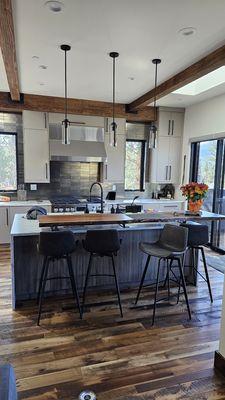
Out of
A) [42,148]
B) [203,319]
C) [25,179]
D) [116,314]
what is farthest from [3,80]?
[203,319]

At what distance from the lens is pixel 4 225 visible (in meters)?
5.35

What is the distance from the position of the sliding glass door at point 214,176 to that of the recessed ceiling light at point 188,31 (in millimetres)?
2729

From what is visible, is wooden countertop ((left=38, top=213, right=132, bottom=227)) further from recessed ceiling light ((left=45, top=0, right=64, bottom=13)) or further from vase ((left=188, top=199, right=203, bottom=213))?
recessed ceiling light ((left=45, top=0, right=64, bottom=13))

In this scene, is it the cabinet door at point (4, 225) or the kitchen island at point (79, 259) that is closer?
the kitchen island at point (79, 259)

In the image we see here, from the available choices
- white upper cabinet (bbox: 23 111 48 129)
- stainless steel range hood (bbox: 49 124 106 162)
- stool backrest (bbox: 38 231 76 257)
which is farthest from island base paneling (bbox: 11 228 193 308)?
white upper cabinet (bbox: 23 111 48 129)

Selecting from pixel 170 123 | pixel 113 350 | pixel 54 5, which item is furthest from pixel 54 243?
pixel 170 123

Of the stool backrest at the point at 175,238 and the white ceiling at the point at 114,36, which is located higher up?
the white ceiling at the point at 114,36

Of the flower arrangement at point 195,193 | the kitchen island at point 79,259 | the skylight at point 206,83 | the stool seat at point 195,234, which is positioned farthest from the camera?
the skylight at point 206,83

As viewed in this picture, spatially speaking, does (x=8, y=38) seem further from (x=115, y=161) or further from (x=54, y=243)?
(x=115, y=161)

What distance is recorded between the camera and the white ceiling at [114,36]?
235 centimetres

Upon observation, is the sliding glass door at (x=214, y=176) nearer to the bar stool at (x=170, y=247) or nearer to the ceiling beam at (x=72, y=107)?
the ceiling beam at (x=72, y=107)

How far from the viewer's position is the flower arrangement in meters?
3.45

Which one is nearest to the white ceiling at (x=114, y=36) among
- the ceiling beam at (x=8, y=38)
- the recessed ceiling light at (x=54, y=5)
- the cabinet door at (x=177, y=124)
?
the recessed ceiling light at (x=54, y=5)

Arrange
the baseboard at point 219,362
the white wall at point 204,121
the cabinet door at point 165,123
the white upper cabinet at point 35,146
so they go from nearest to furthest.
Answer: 1. the baseboard at point 219,362
2. the white wall at point 204,121
3. the white upper cabinet at point 35,146
4. the cabinet door at point 165,123
